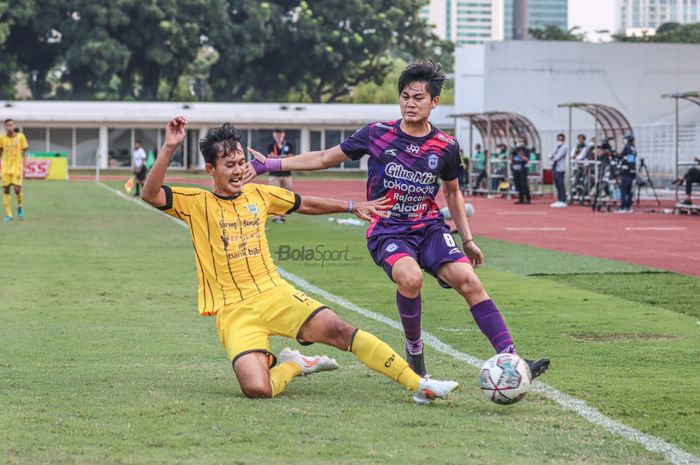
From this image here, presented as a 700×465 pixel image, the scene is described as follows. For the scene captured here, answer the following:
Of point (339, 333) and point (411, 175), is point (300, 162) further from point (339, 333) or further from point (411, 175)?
point (339, 333)

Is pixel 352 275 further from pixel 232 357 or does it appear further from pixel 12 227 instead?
pixel 12 227

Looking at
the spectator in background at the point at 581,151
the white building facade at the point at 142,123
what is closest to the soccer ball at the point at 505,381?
the spectator in background at the point at 581,151

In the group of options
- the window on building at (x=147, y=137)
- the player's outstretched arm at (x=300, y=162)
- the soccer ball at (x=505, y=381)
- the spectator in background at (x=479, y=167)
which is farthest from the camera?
the window on building at (x=147, y=137)

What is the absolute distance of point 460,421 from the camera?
22.2 ft

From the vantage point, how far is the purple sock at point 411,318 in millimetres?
7871

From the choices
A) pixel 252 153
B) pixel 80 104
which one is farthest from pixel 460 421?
pixel 80 104

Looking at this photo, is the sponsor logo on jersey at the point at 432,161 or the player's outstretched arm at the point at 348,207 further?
the sponsor logo on jersey at the point at 432,161

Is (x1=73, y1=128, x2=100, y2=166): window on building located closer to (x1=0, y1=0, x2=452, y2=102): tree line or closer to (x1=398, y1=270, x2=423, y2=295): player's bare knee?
(x1=0, y1=0, x2=452, y2=102): tree line

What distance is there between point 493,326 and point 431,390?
2.16 feet

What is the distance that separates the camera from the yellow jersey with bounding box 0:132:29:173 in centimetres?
2680

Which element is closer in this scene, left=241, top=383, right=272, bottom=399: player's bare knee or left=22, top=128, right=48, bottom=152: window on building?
left=241, top=383, right=272, bottom=399: player's bare knee

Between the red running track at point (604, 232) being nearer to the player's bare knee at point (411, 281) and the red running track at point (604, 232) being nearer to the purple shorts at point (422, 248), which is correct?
the purple shorts at point (422, 248)

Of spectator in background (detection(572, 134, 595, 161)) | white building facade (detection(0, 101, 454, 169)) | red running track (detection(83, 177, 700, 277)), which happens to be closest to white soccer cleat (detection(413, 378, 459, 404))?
red running track (detection(83, 177, 700, 277))
